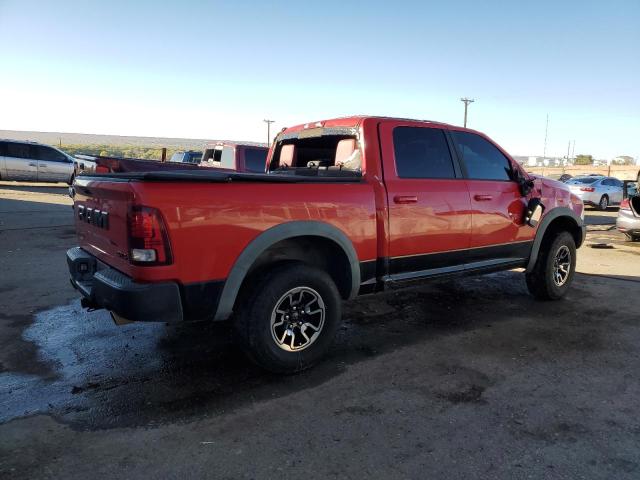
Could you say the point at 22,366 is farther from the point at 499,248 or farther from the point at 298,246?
the point at 499,248

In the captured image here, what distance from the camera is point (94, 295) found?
3193 millimetres

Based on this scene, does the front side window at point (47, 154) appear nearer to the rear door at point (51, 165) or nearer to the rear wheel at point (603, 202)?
the rear door at point (51, 165)

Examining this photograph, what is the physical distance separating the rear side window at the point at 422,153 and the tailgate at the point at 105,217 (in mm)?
2235

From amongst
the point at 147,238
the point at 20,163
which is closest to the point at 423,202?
the point at 147,238

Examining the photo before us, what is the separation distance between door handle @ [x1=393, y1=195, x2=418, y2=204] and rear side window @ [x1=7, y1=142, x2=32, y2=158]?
68.7 feet

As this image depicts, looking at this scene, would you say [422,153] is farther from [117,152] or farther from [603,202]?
[117,152]

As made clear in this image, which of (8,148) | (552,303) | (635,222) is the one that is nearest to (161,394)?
(552,303)

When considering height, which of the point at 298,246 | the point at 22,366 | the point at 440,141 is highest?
the point at 440,141

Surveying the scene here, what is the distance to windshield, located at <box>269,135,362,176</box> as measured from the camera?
4141mm

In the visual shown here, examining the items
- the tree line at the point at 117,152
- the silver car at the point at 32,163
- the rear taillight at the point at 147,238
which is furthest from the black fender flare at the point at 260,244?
the tree line at the point at 117,152

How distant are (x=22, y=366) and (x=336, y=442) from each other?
2.53m

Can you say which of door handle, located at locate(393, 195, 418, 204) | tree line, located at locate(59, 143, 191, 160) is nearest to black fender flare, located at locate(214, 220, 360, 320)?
door handle, located at locate(393, 195, 418, 204)

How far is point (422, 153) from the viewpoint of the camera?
4.31m

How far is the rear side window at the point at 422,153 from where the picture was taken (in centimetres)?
414
